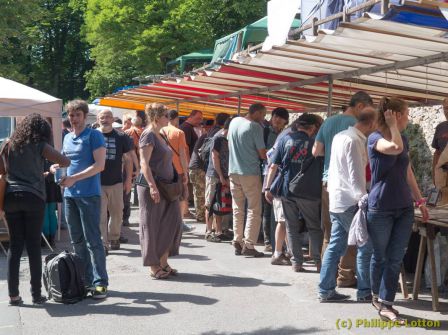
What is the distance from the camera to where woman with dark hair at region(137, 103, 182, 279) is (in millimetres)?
7192

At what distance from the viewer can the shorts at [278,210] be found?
8.14m

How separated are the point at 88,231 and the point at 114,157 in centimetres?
241

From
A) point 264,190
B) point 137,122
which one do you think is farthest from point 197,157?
point 264,190

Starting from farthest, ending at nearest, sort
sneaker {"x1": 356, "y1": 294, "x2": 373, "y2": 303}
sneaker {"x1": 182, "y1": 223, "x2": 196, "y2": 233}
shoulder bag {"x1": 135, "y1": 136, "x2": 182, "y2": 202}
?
sneaker {"x1": 182, "y1": 223, "x2": 196, "y2": 233}
shoulder bag {"x1": 135, "y1": 136, "x2": 182, "y2": 202}
sneaker {"x1": 356, "y1": 294, "x2": 373, "y2": 303}

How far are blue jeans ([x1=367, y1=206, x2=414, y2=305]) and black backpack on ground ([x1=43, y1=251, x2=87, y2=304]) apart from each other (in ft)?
8.83

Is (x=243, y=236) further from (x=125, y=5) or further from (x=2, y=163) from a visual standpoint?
(x=125, y=5)

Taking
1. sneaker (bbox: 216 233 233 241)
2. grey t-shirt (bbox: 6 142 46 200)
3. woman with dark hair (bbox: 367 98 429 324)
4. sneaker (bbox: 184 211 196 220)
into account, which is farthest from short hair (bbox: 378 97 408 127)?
sneaker (bbox: 184 211 196 220)

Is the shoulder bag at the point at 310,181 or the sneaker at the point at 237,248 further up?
the shoulder bag at the point at 310,181

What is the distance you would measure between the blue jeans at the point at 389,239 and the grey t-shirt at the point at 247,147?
326cm

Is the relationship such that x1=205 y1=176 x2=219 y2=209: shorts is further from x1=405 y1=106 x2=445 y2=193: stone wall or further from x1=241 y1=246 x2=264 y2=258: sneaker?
x1=405 y1=106 x2=445 y2=193: stone wall

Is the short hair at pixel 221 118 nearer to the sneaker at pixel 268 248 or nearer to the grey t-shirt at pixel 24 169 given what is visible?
the sneaker at pixel 268 248

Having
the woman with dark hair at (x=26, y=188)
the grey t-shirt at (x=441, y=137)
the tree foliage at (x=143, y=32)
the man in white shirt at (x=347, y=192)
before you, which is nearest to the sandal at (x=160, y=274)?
the woman with dark hair at (x=26, y=188)

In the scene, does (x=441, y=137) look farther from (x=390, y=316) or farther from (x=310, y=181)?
(x=390, y=316)

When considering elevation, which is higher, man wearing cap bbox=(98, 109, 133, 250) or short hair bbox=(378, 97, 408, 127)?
short hair bbox=(378, 97, 408, 127)
